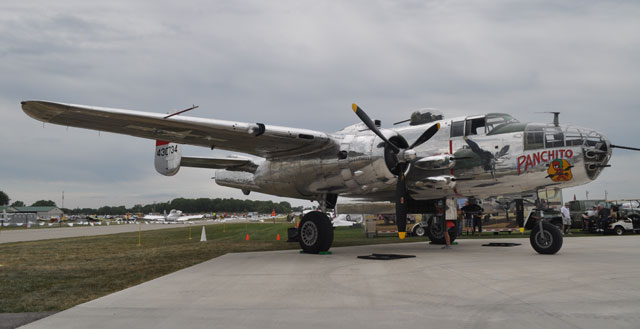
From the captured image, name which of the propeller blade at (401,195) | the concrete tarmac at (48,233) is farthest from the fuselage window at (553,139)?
the concrete tarmac at (48,233)

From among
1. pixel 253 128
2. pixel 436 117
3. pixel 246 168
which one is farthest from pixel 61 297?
pixel 436 117

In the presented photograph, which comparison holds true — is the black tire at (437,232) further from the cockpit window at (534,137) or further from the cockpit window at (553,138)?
the cockpit window at (553,138)

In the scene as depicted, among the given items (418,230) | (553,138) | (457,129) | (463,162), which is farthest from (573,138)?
(418,230)

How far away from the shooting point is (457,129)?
1216 cm

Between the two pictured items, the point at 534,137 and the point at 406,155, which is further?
the point at 406,155

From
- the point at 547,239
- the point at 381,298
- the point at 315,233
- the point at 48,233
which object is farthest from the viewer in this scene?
the point at 48,233

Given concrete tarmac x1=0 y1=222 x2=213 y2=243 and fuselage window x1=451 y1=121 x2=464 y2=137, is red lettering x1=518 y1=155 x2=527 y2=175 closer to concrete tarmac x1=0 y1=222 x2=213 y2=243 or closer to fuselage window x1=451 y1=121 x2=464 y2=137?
fuselage window x1=451 y1=121 x2=464 y2=137

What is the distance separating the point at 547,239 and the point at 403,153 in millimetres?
4583

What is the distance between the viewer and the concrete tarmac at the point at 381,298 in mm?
4559

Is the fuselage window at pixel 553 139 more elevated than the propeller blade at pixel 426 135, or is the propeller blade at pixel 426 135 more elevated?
the propeller blade at pixel 426 135

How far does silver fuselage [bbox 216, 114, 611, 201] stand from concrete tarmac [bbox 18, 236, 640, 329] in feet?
8.39

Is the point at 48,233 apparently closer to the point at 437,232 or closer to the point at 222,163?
the point at 222,163

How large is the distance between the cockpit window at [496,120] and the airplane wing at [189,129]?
4565 mm

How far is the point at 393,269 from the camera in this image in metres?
8.86
